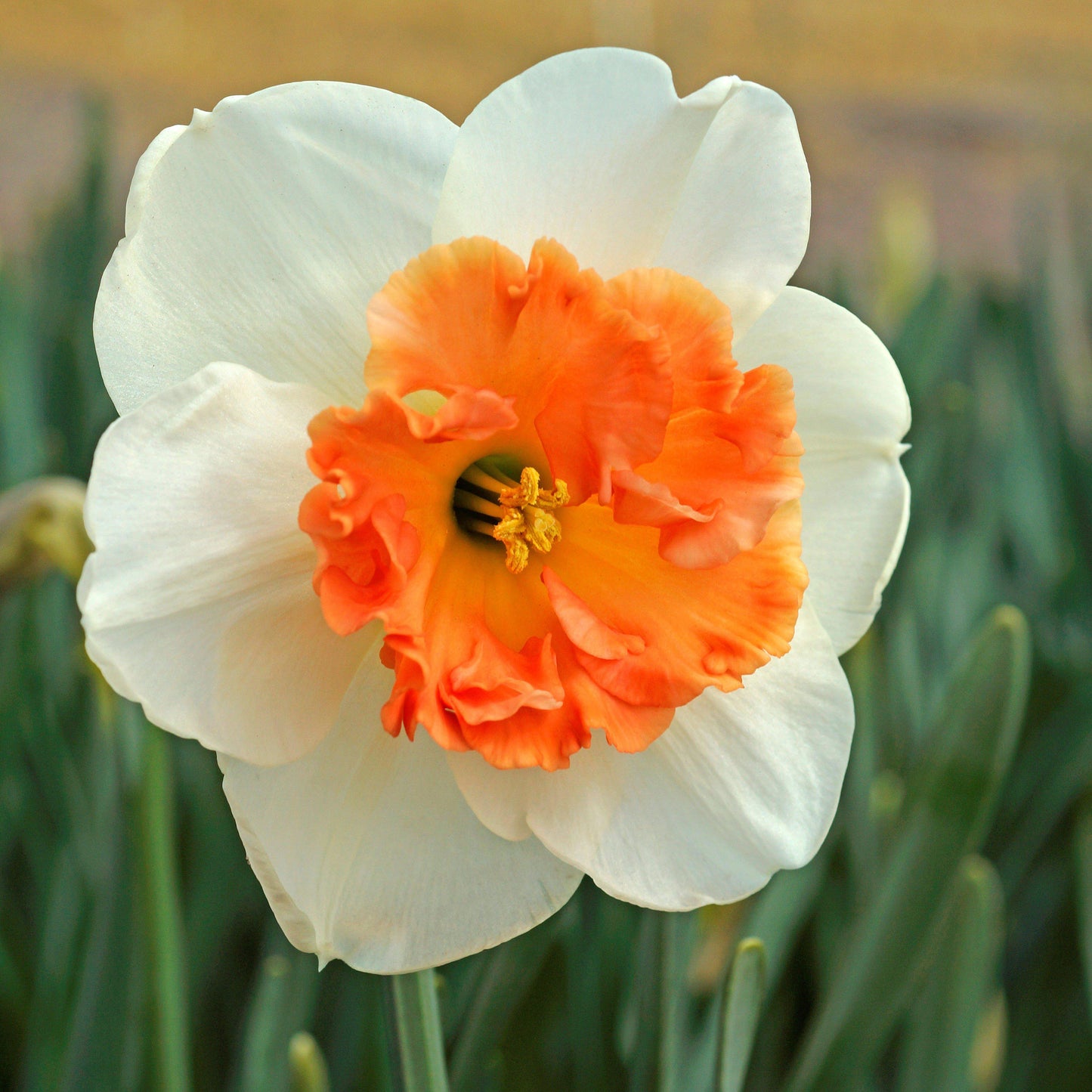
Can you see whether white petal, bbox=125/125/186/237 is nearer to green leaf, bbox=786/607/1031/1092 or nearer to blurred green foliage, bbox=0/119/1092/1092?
blurred green foliage, bbox=0/119/1092/1092

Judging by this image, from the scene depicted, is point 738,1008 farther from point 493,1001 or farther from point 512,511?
point 512,511

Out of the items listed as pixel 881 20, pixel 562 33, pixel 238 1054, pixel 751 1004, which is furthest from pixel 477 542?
pixel 881 20

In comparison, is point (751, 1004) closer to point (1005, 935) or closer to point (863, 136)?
point (1005, 935)

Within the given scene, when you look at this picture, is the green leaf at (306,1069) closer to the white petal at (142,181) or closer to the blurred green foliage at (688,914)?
the blurred green foliage at (688,914)

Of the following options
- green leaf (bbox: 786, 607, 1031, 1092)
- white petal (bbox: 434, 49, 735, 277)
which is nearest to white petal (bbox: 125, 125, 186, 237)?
white petal (bbox: 434, 49, 735, 277)

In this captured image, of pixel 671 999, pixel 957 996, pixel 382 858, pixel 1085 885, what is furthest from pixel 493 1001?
pixel 1085 885

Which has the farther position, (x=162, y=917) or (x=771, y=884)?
(x=771, y=884)
